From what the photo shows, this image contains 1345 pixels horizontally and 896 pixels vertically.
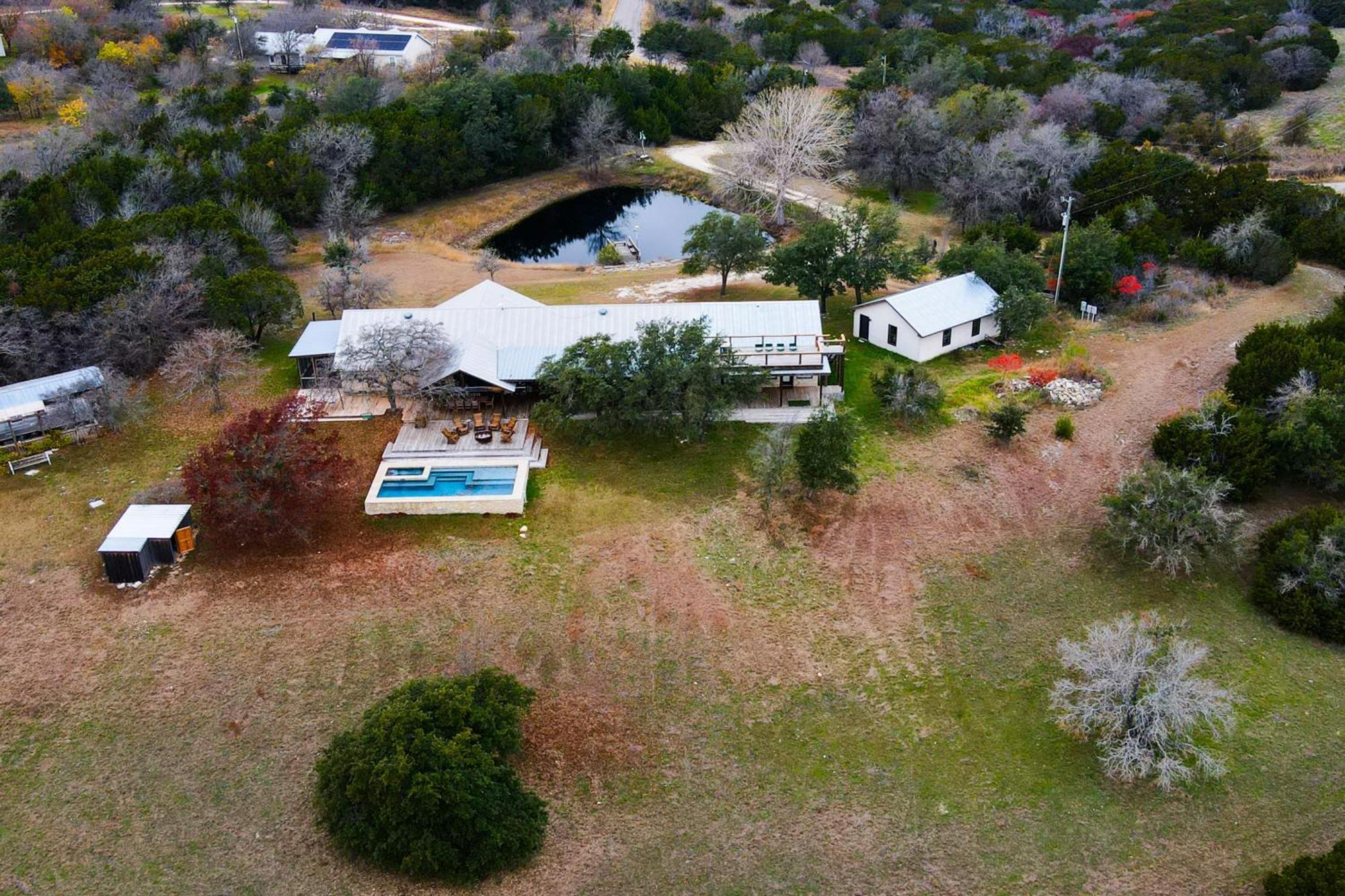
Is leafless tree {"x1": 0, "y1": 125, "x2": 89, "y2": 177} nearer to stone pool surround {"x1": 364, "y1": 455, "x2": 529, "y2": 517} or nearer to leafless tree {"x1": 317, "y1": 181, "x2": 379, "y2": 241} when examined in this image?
leafless tree {"x1": 317, "y1": 181, "x2": 379, "y2": 241}

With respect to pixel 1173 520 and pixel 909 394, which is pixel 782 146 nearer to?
pixel 909 394

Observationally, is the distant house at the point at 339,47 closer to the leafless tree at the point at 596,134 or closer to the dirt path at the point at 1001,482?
the leafless tree at the point at 596,134

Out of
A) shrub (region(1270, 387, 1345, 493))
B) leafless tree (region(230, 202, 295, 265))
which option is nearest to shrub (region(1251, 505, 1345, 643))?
shrub (region(1270, 387, 1345, 493))

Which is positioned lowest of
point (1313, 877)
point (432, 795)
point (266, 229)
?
point (1313, 877)

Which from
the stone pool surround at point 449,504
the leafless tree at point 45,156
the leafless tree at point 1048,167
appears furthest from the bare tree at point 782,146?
the leafless tree at point 45,156

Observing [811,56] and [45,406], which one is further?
[811,56]

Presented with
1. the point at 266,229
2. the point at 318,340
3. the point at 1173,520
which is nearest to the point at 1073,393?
the point at 1173,520

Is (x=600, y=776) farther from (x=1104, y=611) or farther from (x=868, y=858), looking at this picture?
(x=1104, y=611)
